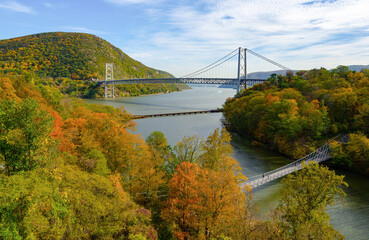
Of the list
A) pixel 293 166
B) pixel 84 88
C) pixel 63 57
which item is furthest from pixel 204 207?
pixel 63 57

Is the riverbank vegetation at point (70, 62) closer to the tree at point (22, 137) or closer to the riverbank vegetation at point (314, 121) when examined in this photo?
the riverbank vegetation at point (314, 121)

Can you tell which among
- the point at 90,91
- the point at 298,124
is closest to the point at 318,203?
the point at 298,124

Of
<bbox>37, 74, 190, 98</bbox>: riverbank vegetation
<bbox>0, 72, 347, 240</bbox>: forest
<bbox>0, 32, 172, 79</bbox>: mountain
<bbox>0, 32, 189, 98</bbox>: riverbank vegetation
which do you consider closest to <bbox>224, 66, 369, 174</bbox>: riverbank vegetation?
<bbox>0, 72, 347, 240</bbox>: forest

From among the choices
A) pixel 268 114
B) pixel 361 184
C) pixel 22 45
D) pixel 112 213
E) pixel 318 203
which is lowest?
pixel 361 184

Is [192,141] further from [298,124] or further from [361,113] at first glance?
[361,113]

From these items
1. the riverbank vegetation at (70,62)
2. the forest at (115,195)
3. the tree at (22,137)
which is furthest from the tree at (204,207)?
the riverbank vegetation at (70,62)

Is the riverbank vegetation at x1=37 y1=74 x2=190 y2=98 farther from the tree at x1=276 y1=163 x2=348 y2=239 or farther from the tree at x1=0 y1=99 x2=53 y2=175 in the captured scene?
the tree at x1=276 y1=163 x2=348 y2=239
